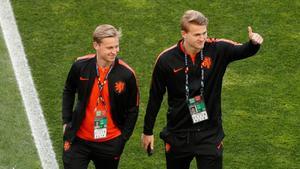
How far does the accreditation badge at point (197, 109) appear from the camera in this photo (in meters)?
5.72

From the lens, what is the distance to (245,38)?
9375 millimetres

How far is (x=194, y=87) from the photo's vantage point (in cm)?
569

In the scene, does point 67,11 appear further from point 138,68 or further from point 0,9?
point 138,68

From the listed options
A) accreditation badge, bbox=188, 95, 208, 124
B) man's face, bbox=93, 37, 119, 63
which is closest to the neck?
accreditation badge, bbox=188, 95, 208, 124

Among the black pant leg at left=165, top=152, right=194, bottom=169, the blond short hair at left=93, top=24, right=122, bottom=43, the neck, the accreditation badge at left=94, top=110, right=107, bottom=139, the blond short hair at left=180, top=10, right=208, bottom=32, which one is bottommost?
the black pant leg at left=165, top=152, right=194, bottom=169

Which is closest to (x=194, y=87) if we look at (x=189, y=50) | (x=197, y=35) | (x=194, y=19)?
(x=189, y=50)

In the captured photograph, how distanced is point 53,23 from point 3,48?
751 millimetres

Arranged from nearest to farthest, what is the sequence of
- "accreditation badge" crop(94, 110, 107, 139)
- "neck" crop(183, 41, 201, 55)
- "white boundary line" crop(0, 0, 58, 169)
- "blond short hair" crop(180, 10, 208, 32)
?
"blond short hair" crop(180, 10, 208, 32), "neck" crop(183, 41, 201, 55), "accreditation badge" crop(94, 110, 107, 139), "white boundary line" crop(0, 0, 58, 169)

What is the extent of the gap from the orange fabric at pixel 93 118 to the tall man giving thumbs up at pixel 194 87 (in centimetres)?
29

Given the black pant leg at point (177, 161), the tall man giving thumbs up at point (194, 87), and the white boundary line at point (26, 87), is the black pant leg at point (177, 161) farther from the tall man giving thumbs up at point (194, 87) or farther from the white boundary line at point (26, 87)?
the white boundary line at point (26, 87)

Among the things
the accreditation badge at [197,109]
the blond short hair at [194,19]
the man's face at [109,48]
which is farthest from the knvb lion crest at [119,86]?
the blond short hair at [194,19]

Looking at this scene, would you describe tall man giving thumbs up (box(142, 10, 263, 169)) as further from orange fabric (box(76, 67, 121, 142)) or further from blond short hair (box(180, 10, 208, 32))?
orange fabric (box(76, 67, 121, 142))

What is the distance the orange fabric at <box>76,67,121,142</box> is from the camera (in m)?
5.68

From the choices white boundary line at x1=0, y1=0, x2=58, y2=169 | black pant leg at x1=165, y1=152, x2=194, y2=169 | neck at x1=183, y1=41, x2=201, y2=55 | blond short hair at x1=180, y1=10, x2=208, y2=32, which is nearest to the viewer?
blond short hair at x1=180, y1=10, x2=208, y2=32
